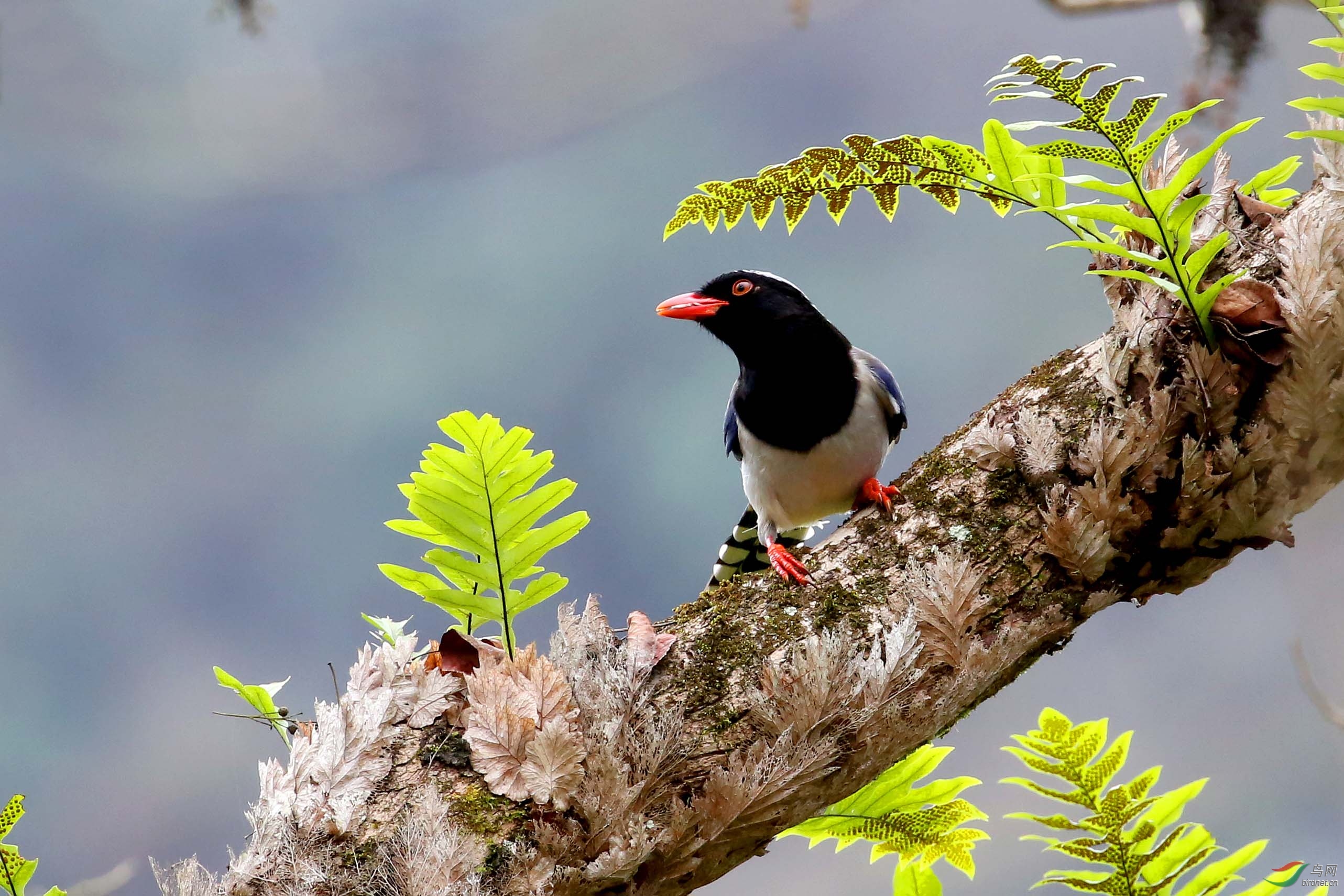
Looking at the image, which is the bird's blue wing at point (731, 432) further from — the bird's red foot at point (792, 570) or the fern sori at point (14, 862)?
the fern sori at point (14, 862)

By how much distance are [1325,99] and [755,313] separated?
4.51 ft

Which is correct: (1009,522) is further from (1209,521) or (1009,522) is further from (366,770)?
(366,770)

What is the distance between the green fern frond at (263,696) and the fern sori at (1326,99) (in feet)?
5.62

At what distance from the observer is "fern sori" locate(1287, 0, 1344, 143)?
1284 millimetres

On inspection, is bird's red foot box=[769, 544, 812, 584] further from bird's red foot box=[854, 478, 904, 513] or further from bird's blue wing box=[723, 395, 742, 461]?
bird's blue wing box=[723, 395, 742, 461]

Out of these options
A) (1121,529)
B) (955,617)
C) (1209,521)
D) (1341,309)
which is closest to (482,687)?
(955,617)

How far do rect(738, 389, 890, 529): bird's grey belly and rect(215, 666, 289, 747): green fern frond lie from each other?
127cm

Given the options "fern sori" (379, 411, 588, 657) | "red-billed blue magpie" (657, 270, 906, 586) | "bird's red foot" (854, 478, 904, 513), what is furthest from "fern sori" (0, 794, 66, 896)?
"red-billed blue magpie" (657, 270, 906, 586)

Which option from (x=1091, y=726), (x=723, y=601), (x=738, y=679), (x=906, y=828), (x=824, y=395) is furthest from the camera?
(x=824, y=395)

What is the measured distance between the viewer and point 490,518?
152cm

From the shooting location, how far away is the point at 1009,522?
1.45 m

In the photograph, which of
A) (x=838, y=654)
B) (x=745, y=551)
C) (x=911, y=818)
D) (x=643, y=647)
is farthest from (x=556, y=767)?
(x=745, y=551)

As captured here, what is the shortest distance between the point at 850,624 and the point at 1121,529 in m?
0.41

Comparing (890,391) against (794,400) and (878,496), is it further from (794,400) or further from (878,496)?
(878,496)
